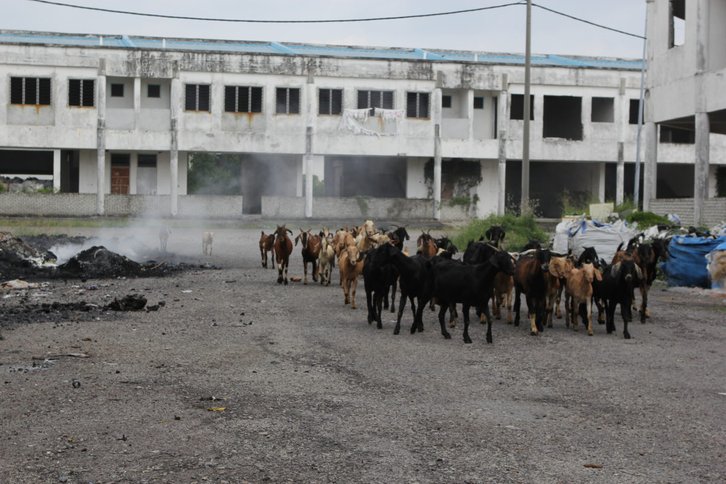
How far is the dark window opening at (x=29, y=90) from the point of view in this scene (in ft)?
150

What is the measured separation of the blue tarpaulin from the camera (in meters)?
20.2

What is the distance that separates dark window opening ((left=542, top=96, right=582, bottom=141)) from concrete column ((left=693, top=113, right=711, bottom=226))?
88.3ft

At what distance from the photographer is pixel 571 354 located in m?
11.9

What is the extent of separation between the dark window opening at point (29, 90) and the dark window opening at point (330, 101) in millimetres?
12843

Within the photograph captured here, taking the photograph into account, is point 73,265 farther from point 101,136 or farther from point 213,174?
point 213,174

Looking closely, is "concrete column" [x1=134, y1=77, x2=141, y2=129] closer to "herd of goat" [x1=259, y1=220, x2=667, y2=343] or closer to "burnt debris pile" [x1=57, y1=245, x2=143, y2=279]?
"burnt debris pile" [x1=57, y1=245, x2=143, y2=279]

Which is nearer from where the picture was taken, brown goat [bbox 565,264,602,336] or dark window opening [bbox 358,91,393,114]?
brown goat [bbox 565,264,602,336]

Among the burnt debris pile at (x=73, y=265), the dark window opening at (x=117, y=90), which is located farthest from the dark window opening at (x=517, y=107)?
the burnt debris pile at (x=73, y=265)

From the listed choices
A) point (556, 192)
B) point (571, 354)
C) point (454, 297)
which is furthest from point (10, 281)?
point (556, 192)

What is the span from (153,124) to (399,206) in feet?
41.7

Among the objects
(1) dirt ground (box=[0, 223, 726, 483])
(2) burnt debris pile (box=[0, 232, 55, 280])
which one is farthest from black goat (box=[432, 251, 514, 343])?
(2) burnt debris pile (box=[0, 232, 55, 280])

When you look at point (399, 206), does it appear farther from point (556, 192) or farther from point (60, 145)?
point (60, 145)

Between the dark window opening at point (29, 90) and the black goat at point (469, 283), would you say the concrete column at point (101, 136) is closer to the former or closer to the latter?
the dark window opening at point (29, 90)

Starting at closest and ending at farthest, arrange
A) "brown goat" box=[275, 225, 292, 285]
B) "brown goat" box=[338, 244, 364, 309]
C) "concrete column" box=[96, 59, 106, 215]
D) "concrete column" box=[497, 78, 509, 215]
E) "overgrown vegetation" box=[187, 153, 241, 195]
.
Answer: "brown goat" box=[338, 244, 364, 309] < "brown goat" box=[275, 225, 292, 285] < "concrete column" box=[96, 59, 106, 215] < "concrete column" box=[497, 78, 509, 215] < "overgrown vegetation" box=[187, 153, 241, 195]
